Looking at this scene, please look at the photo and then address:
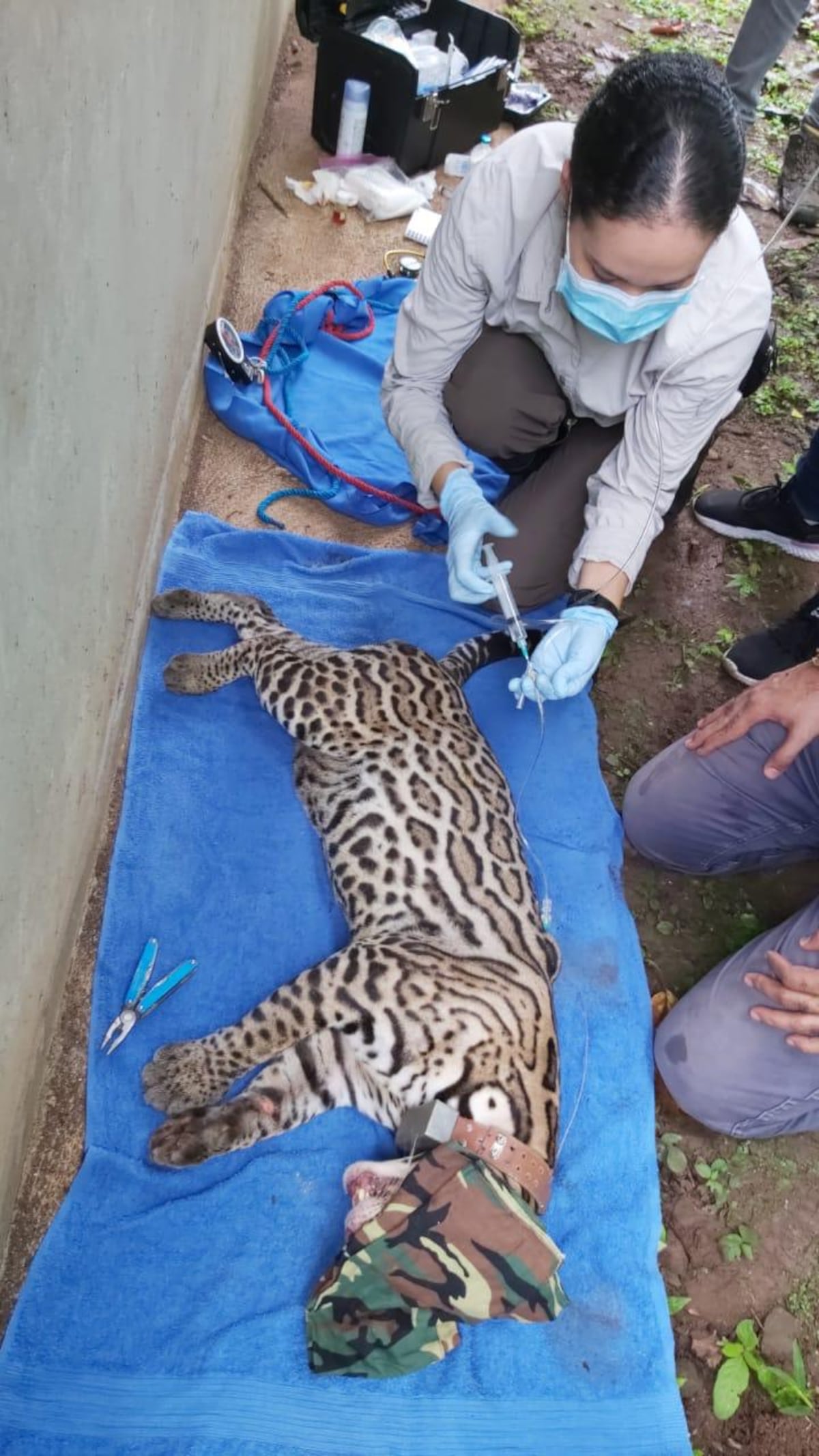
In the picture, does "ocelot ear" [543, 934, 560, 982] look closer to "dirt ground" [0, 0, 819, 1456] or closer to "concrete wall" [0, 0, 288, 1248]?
"dirt ground" [0, 0, 819, 1456]

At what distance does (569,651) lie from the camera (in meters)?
3.19

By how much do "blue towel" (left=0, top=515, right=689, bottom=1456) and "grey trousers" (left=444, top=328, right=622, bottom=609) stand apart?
2.56 feet

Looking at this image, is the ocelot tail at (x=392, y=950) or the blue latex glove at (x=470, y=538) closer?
the ocelot tail at (x=392, y=950)

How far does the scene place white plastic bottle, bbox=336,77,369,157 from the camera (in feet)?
18.3

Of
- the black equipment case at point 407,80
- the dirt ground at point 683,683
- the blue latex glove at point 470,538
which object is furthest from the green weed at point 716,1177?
the black equipment case at point 407,80

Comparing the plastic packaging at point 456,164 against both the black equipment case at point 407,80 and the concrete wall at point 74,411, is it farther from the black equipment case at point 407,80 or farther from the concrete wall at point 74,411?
the concrete wall at point 74,411

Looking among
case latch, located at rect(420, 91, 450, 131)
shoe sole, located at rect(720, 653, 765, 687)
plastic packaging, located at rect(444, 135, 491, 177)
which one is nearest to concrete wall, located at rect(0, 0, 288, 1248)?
case latch, located at rect(420, 91, 450, 131)

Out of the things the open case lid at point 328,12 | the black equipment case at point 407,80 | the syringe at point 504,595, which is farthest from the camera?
the open case lid at point 328,12

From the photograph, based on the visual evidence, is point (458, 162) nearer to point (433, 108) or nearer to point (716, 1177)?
point (433, 108)

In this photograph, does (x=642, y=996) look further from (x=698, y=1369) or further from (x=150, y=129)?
(x=150, y=129)

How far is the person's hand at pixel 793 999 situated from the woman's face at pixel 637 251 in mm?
1900

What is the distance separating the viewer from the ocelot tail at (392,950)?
2.69m

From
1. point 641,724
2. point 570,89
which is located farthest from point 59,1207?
point 570,89

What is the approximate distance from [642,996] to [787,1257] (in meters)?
0.85
